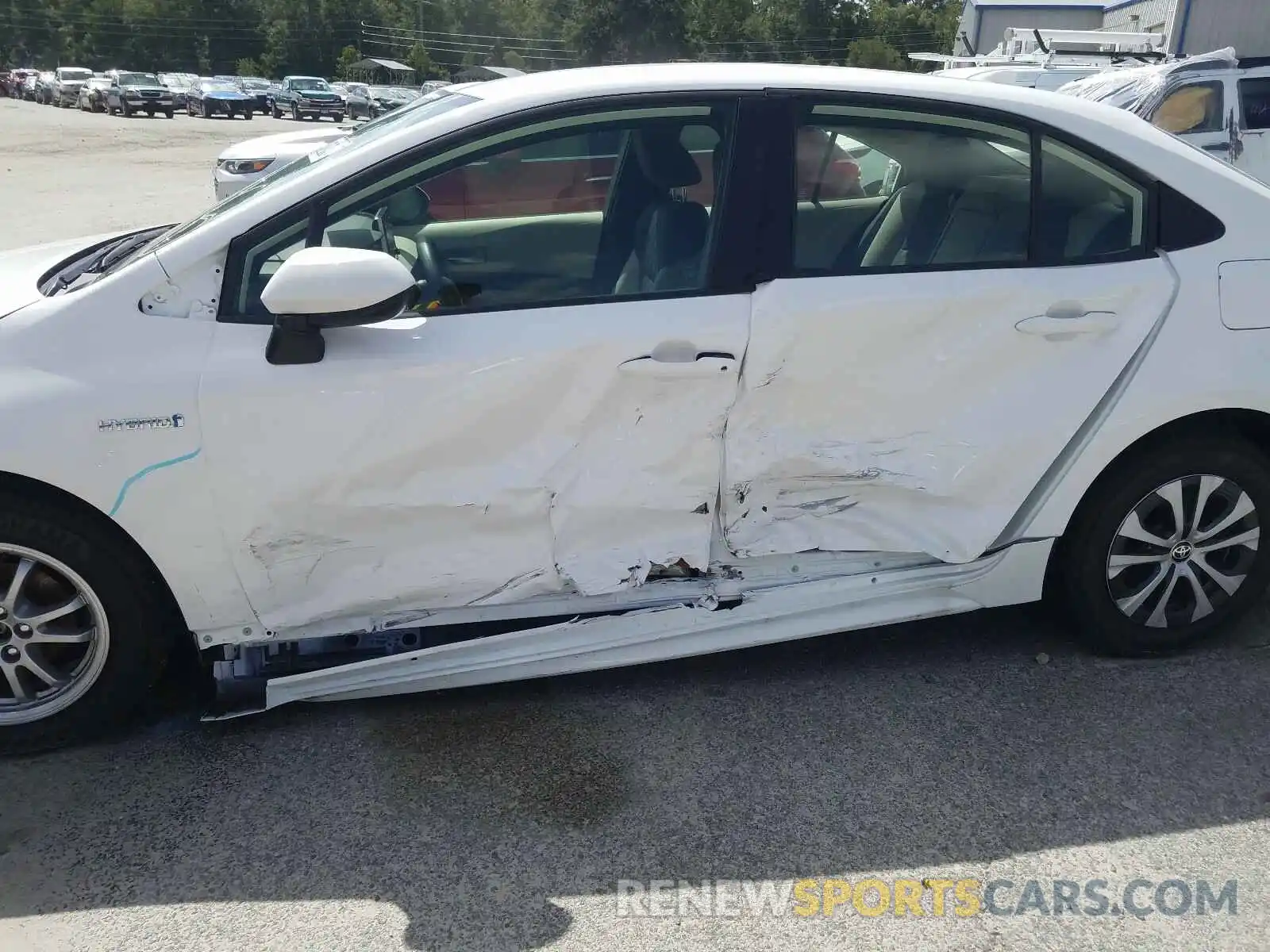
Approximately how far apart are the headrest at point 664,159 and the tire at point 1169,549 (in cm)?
150

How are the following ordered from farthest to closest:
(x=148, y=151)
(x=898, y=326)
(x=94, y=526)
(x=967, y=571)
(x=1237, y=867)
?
1. (x=148, y=151)
2. (x=967, y=571)
3. (x=898, y=326)
4. (x=94, y=526)
5. (x=1237, y=867)

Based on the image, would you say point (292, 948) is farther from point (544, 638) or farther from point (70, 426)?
point (70, 426)

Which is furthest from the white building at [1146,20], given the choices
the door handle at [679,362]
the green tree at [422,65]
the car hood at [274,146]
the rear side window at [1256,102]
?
the green tree at [422,65]

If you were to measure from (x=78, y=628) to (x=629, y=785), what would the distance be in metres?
1.51

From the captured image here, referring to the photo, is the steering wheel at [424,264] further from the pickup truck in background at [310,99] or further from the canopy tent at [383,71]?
the canopy tent at [383,71]

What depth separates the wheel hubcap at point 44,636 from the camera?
8.95ft

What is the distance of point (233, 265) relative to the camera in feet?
8.87

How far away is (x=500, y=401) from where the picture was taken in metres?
2.71

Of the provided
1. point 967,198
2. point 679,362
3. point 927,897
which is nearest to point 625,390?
point 679,362

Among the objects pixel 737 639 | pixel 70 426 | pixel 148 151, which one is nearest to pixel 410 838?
pixel 737 639

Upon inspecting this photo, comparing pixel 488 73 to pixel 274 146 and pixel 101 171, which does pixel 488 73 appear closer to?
pixel 101 171

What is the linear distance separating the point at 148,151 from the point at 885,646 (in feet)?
86.8

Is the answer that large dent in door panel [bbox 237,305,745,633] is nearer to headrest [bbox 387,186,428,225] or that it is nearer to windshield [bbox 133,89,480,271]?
headrest [bbox 387,186,428,225]

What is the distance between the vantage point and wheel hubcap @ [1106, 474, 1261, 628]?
10.5 ft
